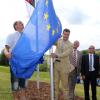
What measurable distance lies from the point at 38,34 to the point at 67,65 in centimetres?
381

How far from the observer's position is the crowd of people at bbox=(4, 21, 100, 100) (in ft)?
42.1

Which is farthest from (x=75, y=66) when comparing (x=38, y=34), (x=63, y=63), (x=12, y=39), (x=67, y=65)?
(x=38, y=34)

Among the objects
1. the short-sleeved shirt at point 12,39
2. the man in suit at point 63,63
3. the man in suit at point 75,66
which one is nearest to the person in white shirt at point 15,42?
the short-sleeved shirt at point 12,39

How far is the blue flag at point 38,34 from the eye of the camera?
11.3 meters

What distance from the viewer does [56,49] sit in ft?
48.5

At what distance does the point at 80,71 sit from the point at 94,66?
0.47m

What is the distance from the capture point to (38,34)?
37.3 feet

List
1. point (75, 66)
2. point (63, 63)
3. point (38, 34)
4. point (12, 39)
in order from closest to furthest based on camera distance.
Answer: point (38, 34)
point (12, 39)
point (63, 63)
point (75, 66)

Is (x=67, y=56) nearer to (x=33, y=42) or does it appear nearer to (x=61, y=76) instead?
(x=61, y=76)

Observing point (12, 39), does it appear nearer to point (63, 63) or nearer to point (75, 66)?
point (63, 63)

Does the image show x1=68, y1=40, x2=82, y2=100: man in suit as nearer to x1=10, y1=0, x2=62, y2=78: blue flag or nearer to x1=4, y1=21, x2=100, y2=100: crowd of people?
x1=4, y1=21, x2=100, y2=100: crowd of people

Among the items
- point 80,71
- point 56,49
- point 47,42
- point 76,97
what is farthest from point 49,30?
point 76,97

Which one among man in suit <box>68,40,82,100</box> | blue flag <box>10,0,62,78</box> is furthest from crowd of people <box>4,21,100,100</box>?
blue flag <box>10,0,62,78</box>

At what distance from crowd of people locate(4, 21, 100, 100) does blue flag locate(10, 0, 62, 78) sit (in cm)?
37
